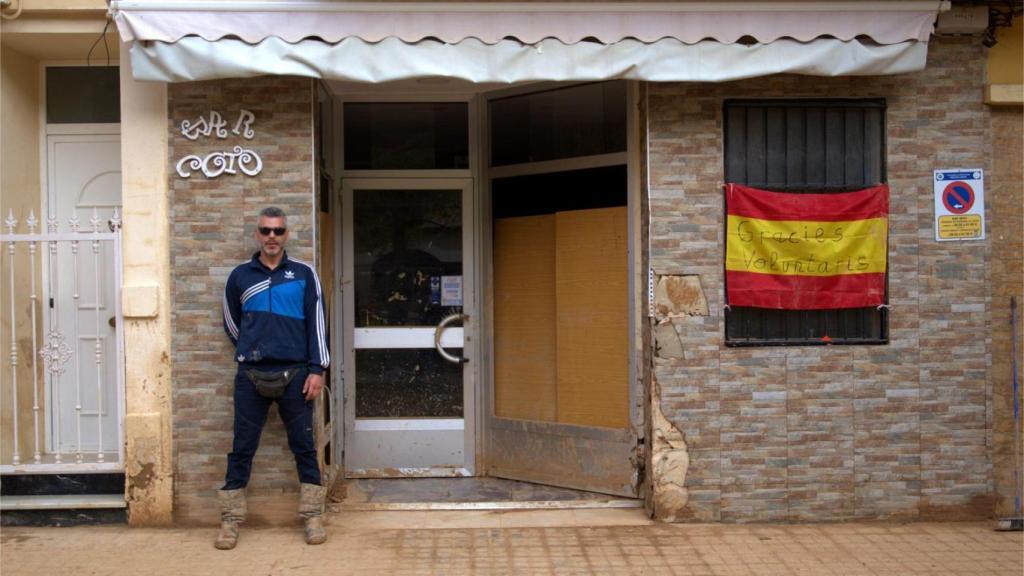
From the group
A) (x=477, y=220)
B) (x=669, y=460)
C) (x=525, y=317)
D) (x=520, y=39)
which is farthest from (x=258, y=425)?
(x=520, y=39)

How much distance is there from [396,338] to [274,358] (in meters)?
1.67

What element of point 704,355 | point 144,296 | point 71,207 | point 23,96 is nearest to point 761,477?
point 704,355

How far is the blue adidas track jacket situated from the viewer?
5375 mm

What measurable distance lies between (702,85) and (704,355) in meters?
1.77

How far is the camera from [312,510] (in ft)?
18.0

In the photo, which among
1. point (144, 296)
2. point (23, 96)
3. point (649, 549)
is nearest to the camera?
point (649, 549)

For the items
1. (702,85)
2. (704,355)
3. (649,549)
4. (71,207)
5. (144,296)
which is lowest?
(649,549)

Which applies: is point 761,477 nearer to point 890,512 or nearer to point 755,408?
point 755,408

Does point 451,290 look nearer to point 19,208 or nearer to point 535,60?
point 535,60

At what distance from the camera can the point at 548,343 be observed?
266 inches

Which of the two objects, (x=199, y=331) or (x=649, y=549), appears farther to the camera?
(x=199, y=331)

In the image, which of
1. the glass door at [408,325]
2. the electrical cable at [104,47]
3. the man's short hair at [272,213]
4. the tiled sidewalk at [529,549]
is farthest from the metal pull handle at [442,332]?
the electrical cable at [104,47]

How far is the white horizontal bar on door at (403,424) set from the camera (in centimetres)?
693

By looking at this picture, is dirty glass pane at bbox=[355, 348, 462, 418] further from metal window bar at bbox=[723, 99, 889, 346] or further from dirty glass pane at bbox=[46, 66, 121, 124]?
dirty glass pane at bbox=[46, 66, 121, 124]
